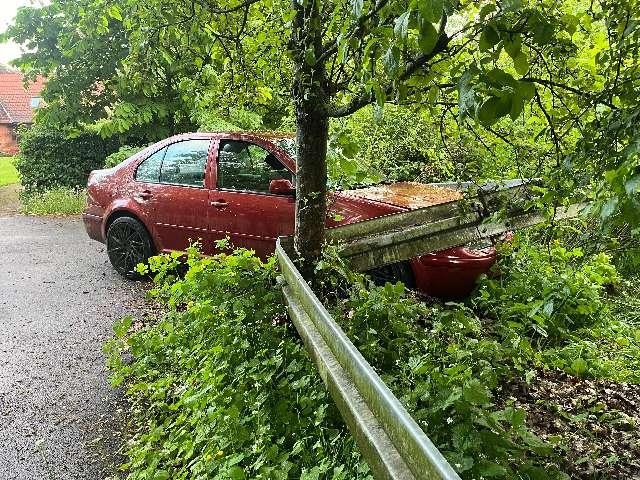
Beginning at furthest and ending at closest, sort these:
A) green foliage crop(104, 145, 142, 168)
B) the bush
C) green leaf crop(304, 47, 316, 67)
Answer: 1. the bush
2. green foliage crop(104, 145, 142, 168)
3. green leaf crop(304, 47, 316, 67)

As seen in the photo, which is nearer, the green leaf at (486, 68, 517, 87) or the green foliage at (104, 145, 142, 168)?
the green leaf at (486, 68, 517, 87)

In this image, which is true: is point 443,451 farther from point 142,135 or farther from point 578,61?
point 142,135

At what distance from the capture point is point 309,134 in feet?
13.2

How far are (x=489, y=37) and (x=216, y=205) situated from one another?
16.7 feet

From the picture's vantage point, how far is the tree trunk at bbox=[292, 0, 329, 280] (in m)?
3.73

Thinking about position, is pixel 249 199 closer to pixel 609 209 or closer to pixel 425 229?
pixel 425 229

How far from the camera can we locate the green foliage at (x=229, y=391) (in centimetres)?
301

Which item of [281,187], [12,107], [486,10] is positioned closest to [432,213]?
[281,187]

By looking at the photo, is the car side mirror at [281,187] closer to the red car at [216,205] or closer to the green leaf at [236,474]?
the red car at [216,205]

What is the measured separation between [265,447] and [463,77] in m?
2.29

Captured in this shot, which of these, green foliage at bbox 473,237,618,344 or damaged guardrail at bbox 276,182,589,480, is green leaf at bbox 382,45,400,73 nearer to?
damaged guardrail at bbox 276,182,589,480

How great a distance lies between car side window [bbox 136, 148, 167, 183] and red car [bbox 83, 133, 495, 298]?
13 mm

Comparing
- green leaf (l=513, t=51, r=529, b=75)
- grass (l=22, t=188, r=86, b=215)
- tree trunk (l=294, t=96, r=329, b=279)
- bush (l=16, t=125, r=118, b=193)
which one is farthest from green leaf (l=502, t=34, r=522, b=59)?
bush (l=16, t=125, r=118, b=193)

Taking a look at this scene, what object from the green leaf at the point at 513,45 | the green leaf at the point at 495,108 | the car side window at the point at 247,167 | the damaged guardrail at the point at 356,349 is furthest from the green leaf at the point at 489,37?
the car side window at the point at 247,167
